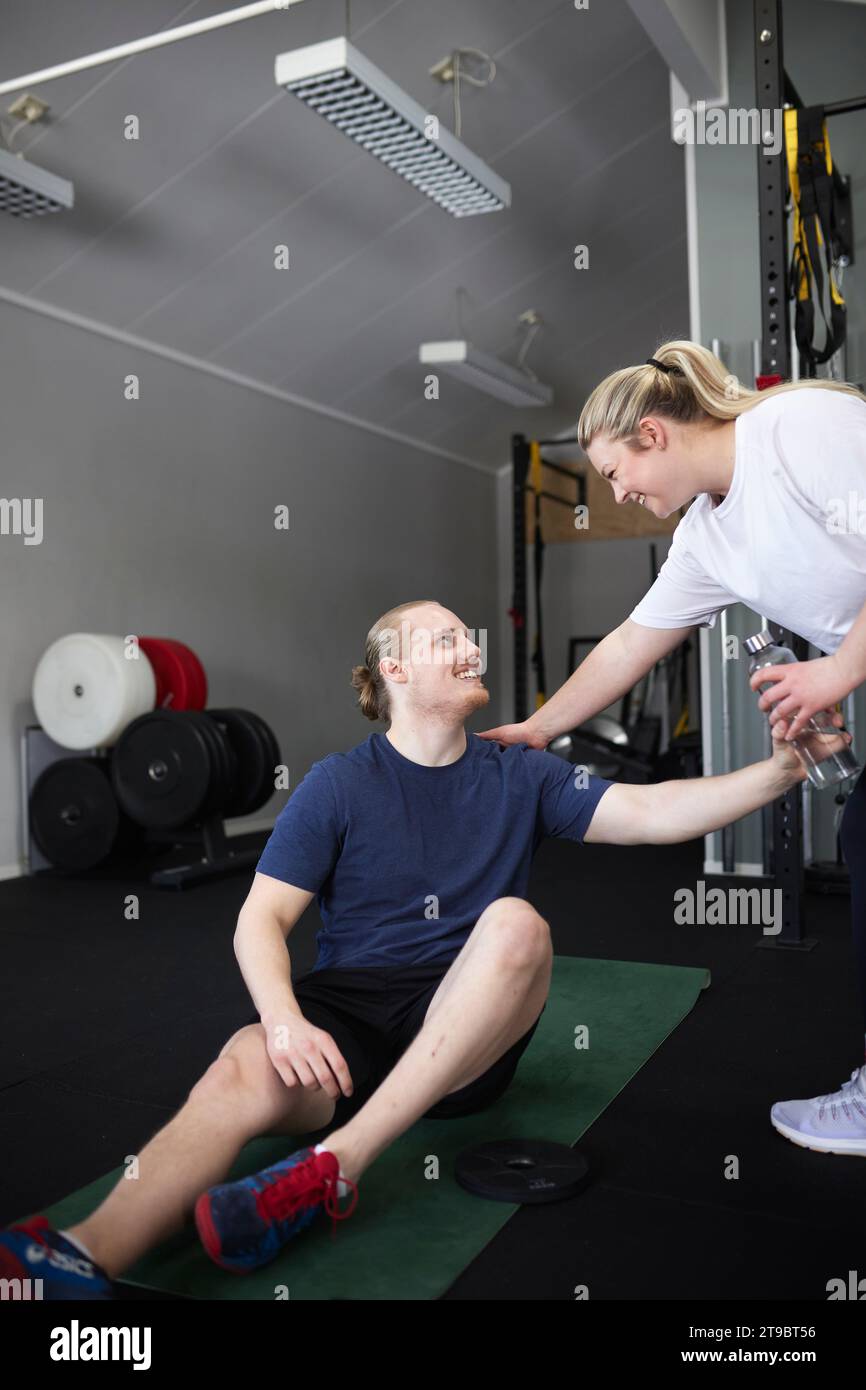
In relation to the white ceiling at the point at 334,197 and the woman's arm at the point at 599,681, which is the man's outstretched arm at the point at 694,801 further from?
the white ceiling at the point at 334,197

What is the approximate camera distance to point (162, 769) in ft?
15.2

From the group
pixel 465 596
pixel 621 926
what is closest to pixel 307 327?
pixel 465 596

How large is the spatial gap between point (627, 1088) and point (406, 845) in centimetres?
78

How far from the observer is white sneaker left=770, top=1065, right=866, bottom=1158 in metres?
1.88

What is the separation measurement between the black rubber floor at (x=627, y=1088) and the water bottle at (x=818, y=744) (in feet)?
2.09

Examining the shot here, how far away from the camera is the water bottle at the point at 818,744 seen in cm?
166

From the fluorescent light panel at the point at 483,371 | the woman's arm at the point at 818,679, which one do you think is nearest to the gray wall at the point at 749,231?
the fluorescent light panel at the point at 483,371

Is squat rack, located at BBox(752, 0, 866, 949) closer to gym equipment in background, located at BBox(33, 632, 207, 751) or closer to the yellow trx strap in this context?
the yellow trx strap

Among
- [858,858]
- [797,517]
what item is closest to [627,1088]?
[858,858]

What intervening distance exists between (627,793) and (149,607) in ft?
14.2

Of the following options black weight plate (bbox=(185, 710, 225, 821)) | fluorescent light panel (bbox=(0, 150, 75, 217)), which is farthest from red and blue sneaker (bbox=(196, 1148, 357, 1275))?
fluorescent light panel (bbox=(0, 150, 75, 217))
